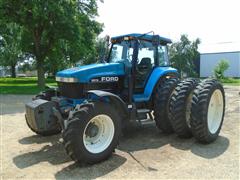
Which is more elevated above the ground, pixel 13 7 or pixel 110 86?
pixel 13 7

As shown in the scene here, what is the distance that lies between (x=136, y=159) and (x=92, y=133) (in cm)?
94

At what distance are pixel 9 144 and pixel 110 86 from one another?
2594 millimetres

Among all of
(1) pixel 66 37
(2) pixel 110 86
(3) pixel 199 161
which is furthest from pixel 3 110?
(1) pixel 66 37

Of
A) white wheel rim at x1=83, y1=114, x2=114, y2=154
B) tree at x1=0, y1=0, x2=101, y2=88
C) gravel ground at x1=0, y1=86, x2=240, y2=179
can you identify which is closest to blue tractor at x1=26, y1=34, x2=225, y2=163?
white wheel rim at x1=83, y1=114, x2=114, y2=154

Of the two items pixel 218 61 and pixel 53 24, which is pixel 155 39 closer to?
pixel 53 24

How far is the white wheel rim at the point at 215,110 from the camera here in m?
6.92

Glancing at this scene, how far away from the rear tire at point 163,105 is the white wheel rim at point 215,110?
0.94 m

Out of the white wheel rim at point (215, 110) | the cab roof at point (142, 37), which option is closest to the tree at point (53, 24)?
the cab roof at point (142, 37)

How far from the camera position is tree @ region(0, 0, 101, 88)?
63.3 feet

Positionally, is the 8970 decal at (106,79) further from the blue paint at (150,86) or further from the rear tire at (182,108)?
the rear tire at (182,108)

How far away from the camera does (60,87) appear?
6.79 metres

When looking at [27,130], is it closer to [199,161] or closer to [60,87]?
[60,87]

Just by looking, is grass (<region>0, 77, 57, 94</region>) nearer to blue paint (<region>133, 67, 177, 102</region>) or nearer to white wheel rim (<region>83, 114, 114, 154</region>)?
blue paint (<region>133, 67, 177, 102</region>)

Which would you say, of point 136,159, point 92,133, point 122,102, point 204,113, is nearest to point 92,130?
point 92,133
